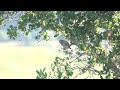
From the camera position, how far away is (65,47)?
7.26m

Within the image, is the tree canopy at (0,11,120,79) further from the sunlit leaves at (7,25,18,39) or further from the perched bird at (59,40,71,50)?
the perched bird at (59,40,71,50)

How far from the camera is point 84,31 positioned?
654 cm

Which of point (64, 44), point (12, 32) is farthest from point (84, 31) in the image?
point (12, 32)

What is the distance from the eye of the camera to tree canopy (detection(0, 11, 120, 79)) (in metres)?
6.48

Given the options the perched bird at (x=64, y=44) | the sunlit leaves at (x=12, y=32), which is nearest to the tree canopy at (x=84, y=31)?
the sunlit leaves at (x=12, y=32)

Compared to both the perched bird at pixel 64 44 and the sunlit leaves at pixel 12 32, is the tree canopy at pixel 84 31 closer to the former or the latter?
the sunlit leaves at pixel 12 32

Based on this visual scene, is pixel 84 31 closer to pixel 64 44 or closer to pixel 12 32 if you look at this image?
pixel 64 44

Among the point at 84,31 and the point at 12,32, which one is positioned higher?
the point at 12,32

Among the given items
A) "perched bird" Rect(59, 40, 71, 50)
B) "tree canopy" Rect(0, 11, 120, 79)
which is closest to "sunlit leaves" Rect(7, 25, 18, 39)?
"tree canopy" Rect(0, 11, 120, 79)

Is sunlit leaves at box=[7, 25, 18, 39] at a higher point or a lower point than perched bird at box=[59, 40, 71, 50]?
higher

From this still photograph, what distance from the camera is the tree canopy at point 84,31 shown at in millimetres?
6484
